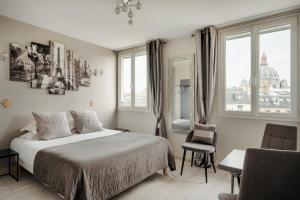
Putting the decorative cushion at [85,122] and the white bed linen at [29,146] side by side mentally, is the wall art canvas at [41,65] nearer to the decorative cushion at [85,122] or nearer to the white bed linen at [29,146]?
the decorative cushion at [85,122]

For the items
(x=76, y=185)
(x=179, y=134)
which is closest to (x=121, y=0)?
(x=76, y=185)

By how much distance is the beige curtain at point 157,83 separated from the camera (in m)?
4.04

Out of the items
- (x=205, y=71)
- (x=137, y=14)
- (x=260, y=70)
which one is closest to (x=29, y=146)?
(x=137, y=14)

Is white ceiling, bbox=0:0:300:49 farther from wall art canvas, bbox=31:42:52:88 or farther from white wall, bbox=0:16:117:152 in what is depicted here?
wall art canvas, bbox=31:42:52:88

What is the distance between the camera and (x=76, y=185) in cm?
181

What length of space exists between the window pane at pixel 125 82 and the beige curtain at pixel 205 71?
192 cm

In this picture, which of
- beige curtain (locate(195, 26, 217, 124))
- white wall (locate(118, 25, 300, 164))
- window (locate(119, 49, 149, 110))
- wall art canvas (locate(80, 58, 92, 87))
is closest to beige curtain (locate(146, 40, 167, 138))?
white wall (locate(118, 25, 300, 164))

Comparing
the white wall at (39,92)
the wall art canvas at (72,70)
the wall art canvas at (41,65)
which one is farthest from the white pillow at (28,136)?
the wall art canvas at (72,70)

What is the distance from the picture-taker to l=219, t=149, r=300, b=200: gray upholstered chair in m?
0.97

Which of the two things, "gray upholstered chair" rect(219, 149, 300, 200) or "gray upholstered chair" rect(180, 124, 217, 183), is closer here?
"gray upholstered chair" rect(219, 149, 300, 200)

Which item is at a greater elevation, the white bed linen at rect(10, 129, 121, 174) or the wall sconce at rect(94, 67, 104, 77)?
the wall sconce at rect(94, 67, 104, 77)

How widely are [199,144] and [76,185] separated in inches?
79.2

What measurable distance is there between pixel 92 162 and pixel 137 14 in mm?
2241

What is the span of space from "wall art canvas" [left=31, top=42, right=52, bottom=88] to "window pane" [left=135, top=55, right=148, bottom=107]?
1.96 meters
